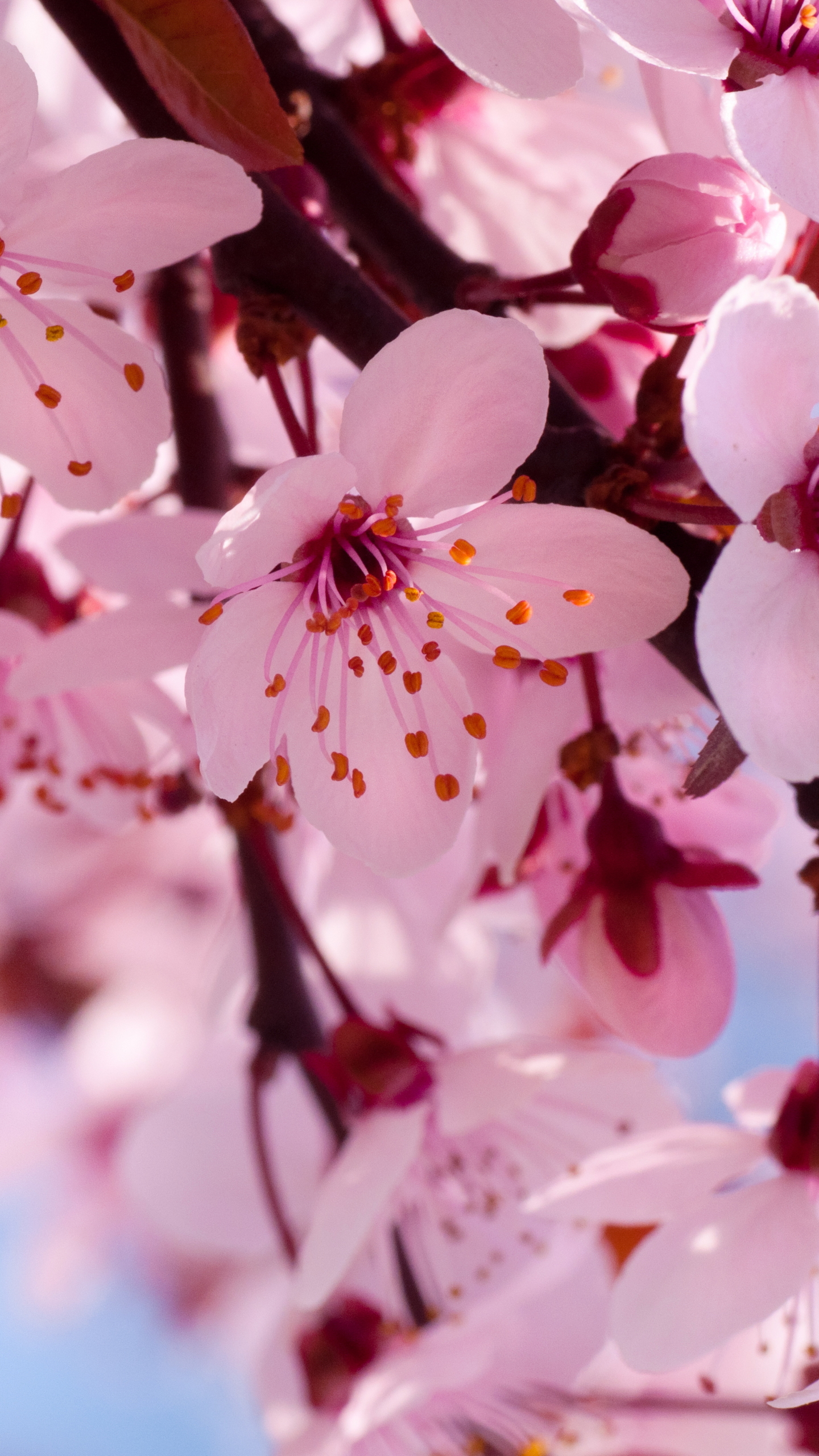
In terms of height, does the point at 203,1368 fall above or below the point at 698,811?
below

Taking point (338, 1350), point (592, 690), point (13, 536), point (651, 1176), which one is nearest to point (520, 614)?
point (592, 690)

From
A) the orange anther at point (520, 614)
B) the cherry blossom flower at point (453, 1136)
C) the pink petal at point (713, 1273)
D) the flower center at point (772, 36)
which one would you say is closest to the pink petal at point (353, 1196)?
the cherry blossom flower at point (453, 1136)

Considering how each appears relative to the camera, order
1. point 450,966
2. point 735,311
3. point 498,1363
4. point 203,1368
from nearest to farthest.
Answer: point 735,311
point 498,1363
point 450,966
point 203,1368

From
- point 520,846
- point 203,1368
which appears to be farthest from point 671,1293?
point 203,1368

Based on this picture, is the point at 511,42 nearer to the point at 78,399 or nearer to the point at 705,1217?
the point at 78,399

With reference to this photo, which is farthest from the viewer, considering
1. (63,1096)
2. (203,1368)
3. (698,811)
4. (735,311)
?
(63,1096)

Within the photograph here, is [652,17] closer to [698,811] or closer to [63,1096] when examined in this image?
[698,811]

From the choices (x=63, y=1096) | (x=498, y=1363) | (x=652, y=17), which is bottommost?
(x=63, y=1096)
